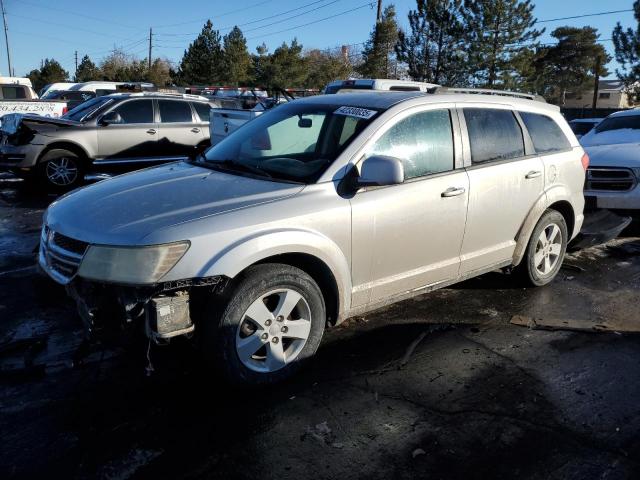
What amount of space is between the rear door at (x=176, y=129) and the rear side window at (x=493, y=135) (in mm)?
7742

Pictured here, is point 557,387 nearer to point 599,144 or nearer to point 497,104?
point 497,104

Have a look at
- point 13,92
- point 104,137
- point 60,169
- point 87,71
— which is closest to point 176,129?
point 104,137

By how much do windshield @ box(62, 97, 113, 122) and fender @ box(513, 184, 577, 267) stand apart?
8710 mm

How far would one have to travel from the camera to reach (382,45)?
1323 inches

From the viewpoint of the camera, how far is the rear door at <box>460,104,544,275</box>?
4.32 metres

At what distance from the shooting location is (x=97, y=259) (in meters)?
2.94

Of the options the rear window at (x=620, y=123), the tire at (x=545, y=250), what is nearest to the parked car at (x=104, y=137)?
the tire at (x=545, y=250)

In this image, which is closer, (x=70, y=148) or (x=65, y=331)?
(x=65, y=331)

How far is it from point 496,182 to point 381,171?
1402 millimetres

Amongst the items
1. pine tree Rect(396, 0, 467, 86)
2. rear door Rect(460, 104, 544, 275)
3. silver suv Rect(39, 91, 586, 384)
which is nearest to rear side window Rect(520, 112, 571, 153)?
silver suv Rect(39, 91, 586, 384)

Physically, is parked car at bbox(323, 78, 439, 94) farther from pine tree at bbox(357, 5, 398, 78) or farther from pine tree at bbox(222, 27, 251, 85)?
pine tree at bbox(222, 27, 251, 85)

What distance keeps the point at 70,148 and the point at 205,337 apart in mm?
8494

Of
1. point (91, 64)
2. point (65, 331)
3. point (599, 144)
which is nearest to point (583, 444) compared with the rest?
point (65, 331)

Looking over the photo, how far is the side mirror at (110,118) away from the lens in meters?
10.6
